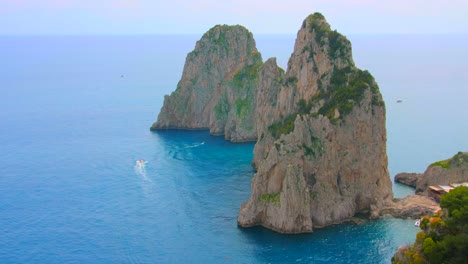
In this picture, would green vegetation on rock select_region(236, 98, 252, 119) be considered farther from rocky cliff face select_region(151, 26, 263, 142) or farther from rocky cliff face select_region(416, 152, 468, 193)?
rocky cliff face select_region(416, 152, 468, 193)

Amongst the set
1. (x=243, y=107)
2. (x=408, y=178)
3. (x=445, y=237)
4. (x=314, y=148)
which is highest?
(x=243, y=107)

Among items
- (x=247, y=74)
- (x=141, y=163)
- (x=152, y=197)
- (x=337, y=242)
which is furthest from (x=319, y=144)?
(x=247, y=74)

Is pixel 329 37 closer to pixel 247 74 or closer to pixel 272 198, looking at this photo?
pixel 272 198

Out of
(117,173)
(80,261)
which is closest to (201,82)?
(117,173)

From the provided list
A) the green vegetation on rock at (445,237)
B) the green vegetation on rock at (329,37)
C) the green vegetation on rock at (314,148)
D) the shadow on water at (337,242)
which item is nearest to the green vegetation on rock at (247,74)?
the green vegetation on rock at (329,37)

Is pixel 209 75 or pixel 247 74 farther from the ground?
pixel 247 74

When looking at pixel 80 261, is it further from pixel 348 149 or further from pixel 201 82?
pixel 201 82

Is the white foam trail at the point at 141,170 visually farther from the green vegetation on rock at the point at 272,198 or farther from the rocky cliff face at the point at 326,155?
the green vegetation on rock at the point at 272,198
